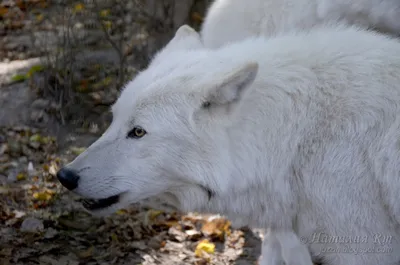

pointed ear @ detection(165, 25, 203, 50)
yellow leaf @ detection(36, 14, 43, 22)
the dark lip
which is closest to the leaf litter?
the dark lip

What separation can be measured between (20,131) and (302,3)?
3199 mm

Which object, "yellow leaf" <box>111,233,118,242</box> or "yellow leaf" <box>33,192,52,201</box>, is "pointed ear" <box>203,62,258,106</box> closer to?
→ "yellow leaf" <box>111,233,118,242</box>

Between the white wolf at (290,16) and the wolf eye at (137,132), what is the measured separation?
5.34 ft

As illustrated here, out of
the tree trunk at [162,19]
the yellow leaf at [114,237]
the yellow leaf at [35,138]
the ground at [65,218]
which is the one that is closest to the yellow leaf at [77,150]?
the ground at [65,218]

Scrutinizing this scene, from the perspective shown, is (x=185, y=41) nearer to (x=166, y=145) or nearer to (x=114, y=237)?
(x=166, y=145)

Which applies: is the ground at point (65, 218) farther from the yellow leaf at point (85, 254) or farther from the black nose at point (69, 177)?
the black nose at point (69, 177)

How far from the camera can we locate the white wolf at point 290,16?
4945 millimetres

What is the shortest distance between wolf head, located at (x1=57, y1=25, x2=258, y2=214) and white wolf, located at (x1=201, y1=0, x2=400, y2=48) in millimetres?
1385

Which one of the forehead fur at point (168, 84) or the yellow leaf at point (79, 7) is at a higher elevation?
the forehead fur at point (168, 84)

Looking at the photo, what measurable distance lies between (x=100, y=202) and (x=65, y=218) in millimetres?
1609

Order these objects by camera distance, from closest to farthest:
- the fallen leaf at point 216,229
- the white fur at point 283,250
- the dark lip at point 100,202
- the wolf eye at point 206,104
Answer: the wolf eye at point 206,104 → the dark lip at point 100,202 → the white fur at point 283,250 → the fallen leaf at point 216,229

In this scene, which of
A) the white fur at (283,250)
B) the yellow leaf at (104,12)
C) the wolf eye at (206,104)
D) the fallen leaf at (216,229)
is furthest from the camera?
the yellow leaf at (104,12)

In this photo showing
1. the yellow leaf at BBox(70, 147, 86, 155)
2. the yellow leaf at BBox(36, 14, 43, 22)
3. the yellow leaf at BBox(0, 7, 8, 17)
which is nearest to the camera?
the yellow leaf at BBox(70, 147, 86, 155)

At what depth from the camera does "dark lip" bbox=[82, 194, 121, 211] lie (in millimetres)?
3855
